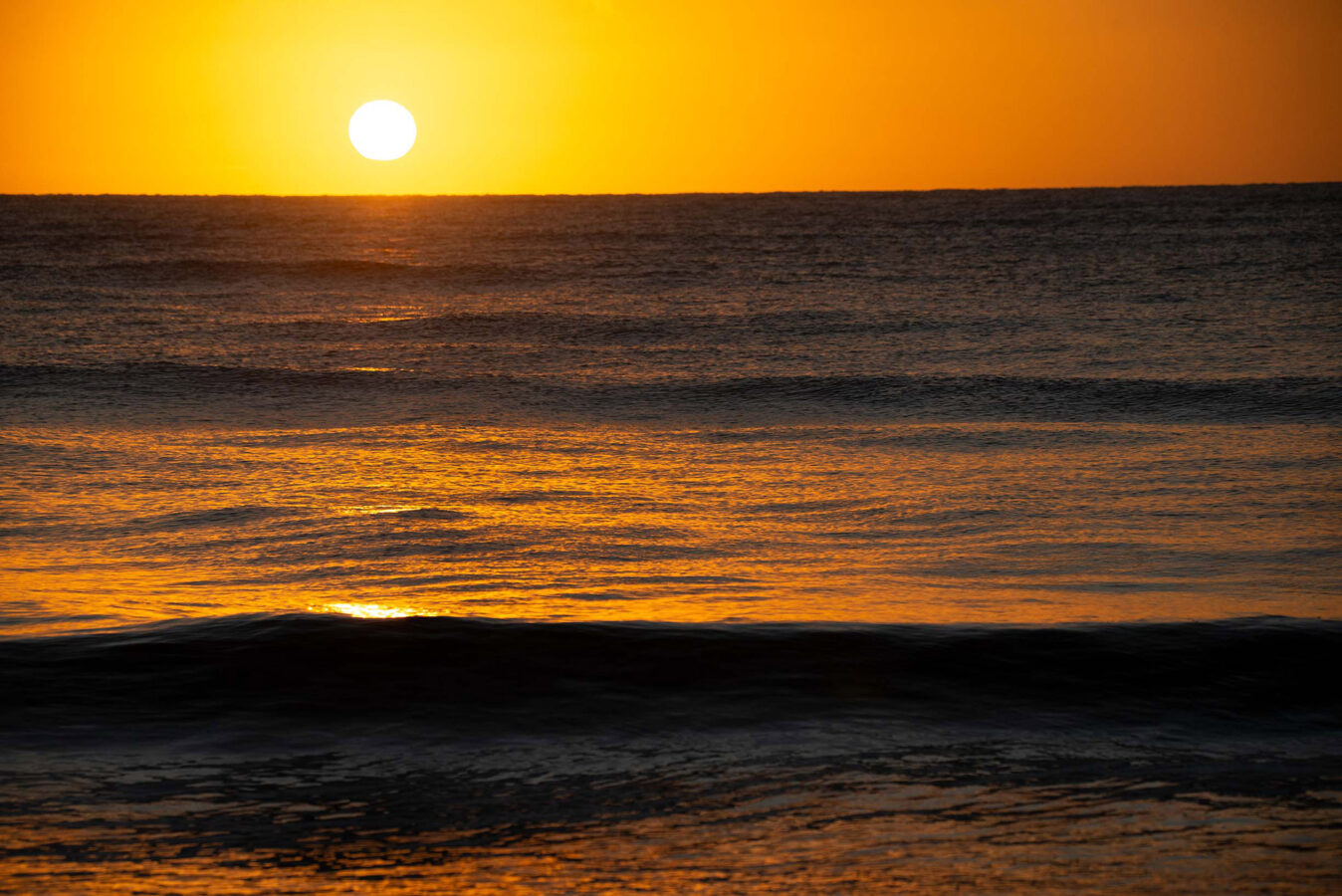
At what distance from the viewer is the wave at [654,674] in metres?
6.14

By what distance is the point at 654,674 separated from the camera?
656cm

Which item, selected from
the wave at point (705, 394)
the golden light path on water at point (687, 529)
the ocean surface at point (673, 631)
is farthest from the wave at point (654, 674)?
the wave at point (705, 394)

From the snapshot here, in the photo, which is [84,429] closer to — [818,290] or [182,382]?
[182,382]

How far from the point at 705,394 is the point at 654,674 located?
45.3 feet

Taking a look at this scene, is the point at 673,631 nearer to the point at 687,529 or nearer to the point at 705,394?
the point at 687,529

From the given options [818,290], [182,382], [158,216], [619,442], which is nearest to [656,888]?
[619,442]

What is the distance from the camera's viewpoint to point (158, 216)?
10294 centimetres

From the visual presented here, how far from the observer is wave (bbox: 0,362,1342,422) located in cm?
1803

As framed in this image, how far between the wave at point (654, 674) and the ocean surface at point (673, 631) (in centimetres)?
3

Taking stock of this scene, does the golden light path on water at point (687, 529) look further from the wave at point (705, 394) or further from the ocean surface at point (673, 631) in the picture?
the wave at point (705, 394)

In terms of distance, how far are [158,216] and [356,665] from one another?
105 m

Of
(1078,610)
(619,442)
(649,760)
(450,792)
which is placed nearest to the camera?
(450,792)

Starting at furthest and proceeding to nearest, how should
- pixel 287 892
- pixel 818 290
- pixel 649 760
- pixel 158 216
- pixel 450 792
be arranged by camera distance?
pixel 158 216 → pixel 818 290 → pixel 649 760 → pixel 450 792 → pixel 287 892

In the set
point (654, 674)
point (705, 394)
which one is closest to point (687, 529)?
point (654, 674)
